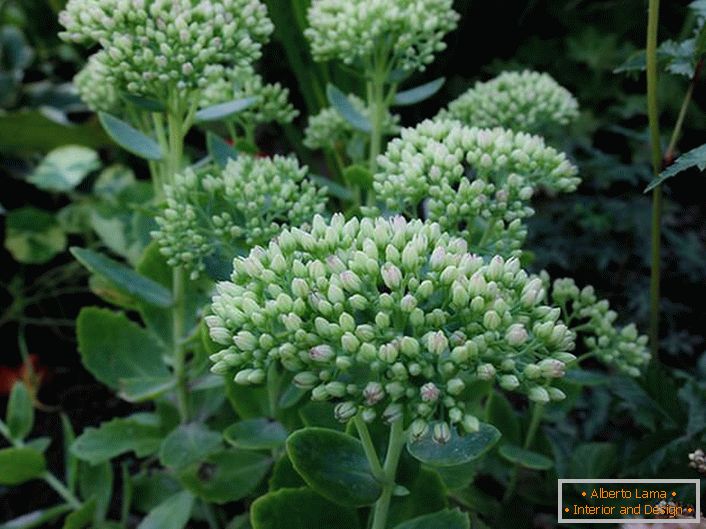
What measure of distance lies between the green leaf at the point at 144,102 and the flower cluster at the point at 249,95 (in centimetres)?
17

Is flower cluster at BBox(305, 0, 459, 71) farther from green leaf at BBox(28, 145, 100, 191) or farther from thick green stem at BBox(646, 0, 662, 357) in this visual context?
green leaf at BBox(28, 145, 100, 191)

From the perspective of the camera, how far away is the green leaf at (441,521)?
89cm

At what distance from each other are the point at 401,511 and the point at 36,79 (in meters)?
2.06

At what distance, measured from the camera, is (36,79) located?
2.56 meters

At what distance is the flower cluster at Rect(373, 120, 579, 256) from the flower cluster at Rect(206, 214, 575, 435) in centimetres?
16

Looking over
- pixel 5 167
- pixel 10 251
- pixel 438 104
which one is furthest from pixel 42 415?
pixel 438 104

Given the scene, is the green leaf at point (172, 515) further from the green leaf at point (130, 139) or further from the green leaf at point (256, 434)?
Answer: the green leaf at point (130, 139)

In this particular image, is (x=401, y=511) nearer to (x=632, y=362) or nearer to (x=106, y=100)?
(x=632, y=362)

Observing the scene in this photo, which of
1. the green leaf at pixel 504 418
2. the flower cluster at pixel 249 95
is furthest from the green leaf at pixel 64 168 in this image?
the green leaf at pixel 504 418

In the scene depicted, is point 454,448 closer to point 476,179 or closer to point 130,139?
point 476,179

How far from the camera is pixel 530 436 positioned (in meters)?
1.23

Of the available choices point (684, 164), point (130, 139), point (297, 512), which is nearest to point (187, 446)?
point (297, 512)

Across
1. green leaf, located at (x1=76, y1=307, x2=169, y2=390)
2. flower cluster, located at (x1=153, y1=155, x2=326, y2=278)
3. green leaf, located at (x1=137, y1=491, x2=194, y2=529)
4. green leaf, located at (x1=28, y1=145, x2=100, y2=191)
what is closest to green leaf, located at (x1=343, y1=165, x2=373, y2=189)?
flower cluster, located at (x1=153, y1=155, x2=326, y2=278)

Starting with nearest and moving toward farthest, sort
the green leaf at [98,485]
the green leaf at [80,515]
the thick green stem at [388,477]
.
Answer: the thick green stem at [388,477]
the green leaf at [80,515]
the green leaf at [98,485]
